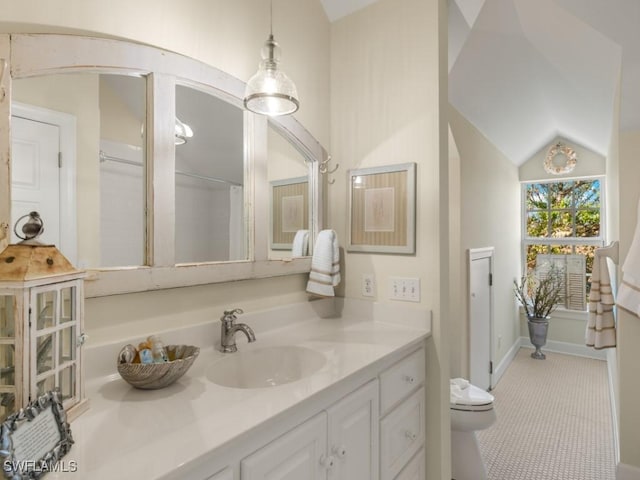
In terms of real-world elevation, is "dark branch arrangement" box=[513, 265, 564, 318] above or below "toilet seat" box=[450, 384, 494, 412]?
above

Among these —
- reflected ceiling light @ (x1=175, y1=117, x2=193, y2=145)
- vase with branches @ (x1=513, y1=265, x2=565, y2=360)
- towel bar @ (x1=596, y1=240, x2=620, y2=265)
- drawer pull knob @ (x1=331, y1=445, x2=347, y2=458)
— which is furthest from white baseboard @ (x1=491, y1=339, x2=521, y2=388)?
reflected ceiling light @ (x1=175, y1=117, x2=193, y2=145)

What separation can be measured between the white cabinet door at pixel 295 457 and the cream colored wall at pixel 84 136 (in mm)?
746

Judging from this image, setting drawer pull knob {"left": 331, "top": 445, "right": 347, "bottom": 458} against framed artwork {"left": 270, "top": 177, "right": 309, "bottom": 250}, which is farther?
framed artwork {"left": 270, "top": 177, "right": 309, "bottom": 250}

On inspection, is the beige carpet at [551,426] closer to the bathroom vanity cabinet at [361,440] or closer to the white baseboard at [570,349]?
the white baseboard at [570,349]

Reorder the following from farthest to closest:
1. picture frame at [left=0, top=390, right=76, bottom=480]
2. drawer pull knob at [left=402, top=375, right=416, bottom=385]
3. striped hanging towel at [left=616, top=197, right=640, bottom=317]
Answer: striped hanging towel at [left=616, top=197, right=640, bottom=317] → drawer pull knob at [left=402, top=375, right=416, bottom=385] → picture frame at [left=0, top=390, right=76, bottom=480]

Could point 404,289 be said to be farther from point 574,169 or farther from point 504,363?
point 574,169

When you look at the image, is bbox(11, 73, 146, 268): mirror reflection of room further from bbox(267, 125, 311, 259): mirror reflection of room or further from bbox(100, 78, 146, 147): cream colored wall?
bbox(267, 125, 311, 259): mirror reflection of room

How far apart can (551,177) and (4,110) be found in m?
5.19

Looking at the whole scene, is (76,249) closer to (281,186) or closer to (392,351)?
(281,186)

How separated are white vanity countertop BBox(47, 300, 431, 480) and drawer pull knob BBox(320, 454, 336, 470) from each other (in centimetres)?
21

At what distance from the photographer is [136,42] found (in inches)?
48.4

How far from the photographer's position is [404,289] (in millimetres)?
1786

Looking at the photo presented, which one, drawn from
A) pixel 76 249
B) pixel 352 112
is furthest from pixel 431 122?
pixel 76 249

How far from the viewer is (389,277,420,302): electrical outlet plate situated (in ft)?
5.75
